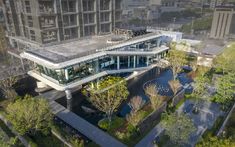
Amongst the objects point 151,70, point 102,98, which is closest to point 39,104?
point 102,98

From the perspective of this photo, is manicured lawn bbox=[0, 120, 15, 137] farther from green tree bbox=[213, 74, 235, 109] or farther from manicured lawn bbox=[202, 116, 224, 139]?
green tree bbox=[213, 74, 235, 109]

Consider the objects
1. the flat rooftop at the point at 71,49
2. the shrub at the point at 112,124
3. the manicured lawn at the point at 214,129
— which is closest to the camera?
the manicured lawn at the point at 214,129

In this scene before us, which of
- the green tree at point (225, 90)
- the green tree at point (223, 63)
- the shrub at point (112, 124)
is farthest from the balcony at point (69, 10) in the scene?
the green tree at point (225, 90)

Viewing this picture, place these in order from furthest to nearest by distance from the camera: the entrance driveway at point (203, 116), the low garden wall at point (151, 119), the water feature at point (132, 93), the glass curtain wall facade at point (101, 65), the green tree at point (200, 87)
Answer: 1. the glass curtain wall facade at point (101, 65)
2. the water feature at point (132, 93)
3. the green tree at point (200, 87)
4. the low garden wall at point (151, 119)
5. the entrance driveway at point (203, 116)

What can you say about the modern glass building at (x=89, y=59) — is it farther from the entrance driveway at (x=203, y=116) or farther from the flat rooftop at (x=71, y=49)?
the entrance driveway at (x=203, y=116)

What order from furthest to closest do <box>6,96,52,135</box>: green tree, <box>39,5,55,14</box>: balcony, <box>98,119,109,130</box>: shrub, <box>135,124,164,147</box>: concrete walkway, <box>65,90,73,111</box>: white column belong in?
<box>39,5,55,14</box>: balcony → <box>65,90,73,111</box>: white column → <box>98,119,109,130</box>: shrub → <box>135,124,164,147</box>: concrete walkway → <box>6,96,52,135</box>: green tree

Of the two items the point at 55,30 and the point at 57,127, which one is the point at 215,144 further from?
the point at 55,30

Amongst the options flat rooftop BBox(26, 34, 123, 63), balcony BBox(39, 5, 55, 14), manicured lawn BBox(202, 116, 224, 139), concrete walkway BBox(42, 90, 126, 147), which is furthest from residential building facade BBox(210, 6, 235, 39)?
concrete walkway BBox(42, 90, 126, 147)
